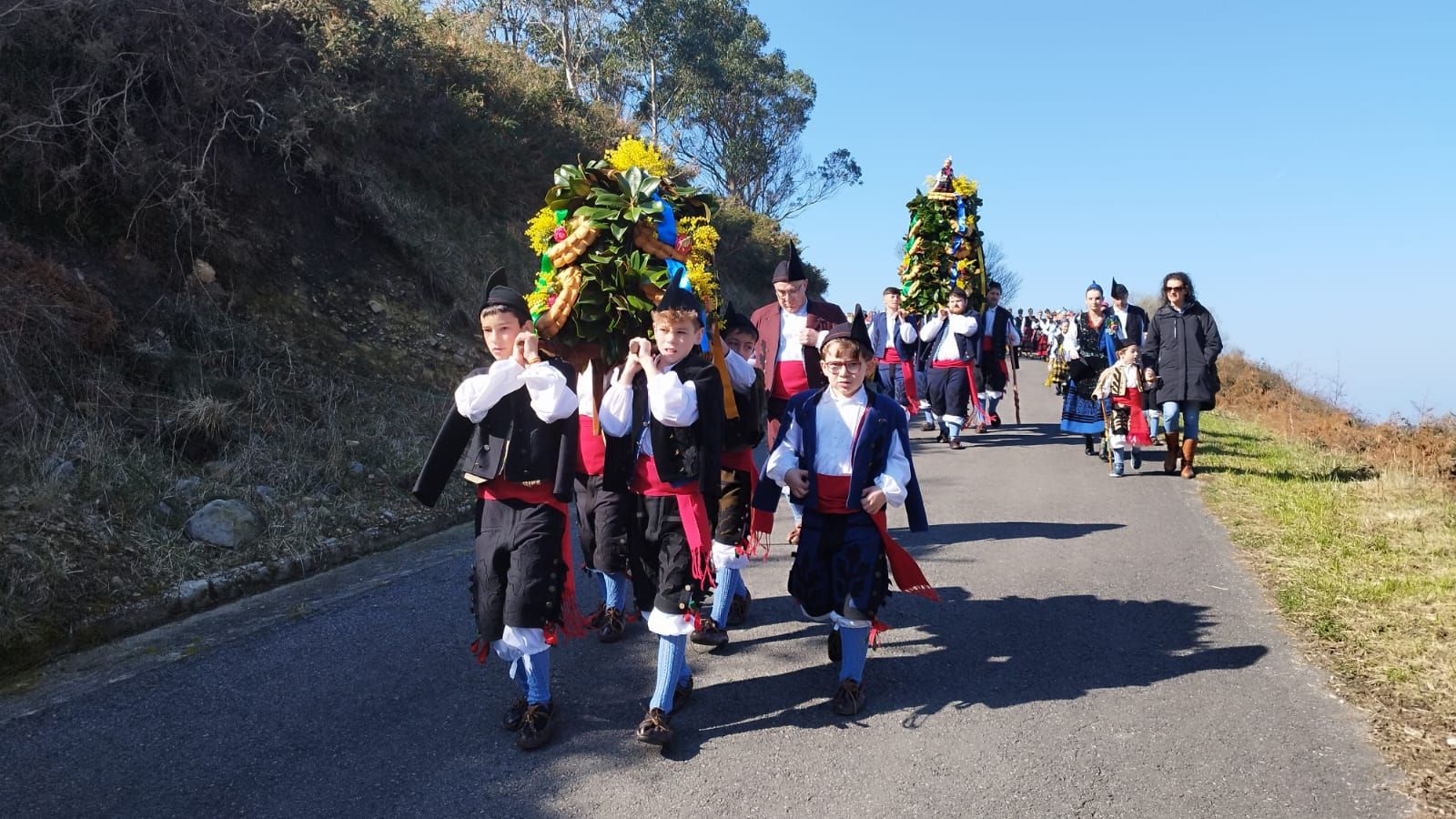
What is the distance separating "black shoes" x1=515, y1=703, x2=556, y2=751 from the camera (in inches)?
148

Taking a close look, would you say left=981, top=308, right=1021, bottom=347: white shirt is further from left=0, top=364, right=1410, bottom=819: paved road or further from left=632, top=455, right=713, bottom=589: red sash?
left=632, top=455, right=713, bottom=589: red sash

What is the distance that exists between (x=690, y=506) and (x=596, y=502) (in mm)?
493

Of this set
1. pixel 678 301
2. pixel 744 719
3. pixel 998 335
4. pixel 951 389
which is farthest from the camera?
pixel 998 335

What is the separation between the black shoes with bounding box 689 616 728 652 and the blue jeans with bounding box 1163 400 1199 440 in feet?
20.3

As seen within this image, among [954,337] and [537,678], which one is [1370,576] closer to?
[537,678]

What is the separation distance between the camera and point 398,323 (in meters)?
10.9

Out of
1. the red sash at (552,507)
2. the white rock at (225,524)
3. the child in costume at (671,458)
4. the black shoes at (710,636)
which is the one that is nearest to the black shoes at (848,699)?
the child in costume at (671,458)

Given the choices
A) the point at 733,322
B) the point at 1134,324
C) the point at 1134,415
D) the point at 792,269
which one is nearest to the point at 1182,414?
the point at 1134,415

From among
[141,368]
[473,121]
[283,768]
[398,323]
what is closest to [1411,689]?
[283,768]

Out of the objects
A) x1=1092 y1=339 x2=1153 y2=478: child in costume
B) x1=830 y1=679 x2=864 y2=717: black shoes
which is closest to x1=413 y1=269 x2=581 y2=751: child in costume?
x1=830 y1=679 x2=864 y2=717: black shoes

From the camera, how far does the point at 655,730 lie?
12.3 ft

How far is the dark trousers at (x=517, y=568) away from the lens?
3.71m

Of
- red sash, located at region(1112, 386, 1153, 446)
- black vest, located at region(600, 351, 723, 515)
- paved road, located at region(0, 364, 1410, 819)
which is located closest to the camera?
paved road, located at region(0, 364, 1410, 819)

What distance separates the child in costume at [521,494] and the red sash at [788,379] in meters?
3.06
